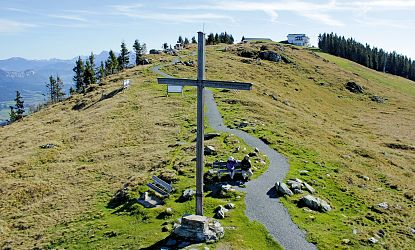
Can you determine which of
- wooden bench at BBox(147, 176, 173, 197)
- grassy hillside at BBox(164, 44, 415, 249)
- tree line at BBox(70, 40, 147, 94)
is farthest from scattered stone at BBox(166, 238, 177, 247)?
tree line at BBox(70, 40, 147, 94)

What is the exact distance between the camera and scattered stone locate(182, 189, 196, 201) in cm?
2687

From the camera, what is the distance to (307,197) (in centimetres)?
2628

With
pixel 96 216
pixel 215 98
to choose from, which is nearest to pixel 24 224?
pixel 96 216

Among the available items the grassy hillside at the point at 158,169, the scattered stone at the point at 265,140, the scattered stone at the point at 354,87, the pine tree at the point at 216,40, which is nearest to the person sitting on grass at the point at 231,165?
the grassy hillside at the point at 158,169

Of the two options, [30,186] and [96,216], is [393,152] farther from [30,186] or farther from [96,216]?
[30,186]

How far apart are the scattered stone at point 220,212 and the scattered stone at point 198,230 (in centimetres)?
232

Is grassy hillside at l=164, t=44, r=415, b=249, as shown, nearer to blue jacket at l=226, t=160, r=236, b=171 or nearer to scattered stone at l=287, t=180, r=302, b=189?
scattered stone at l=287, t=180, r=302, b=189

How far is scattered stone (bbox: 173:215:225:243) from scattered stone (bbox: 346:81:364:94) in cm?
11301

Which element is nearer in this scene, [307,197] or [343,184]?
[307,197]

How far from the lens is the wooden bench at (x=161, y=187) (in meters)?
27.8

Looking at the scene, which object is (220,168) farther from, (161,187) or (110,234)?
(110,234)

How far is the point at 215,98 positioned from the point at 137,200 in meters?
42.0

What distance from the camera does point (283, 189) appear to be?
27219 millimetres

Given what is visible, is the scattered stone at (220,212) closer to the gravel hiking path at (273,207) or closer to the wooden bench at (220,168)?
the gravel hiking path at (273,207)
